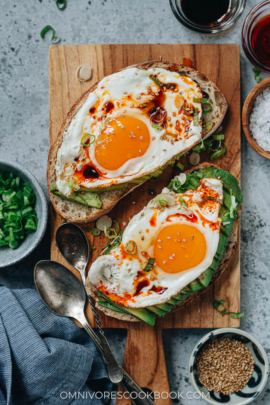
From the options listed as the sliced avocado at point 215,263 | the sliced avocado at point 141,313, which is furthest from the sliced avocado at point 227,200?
the sliced avocado at point 141,313

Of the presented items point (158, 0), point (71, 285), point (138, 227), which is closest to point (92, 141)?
point (138, 227)

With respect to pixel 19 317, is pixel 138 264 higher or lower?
higher

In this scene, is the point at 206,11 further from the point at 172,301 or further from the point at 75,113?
the point at 172,301

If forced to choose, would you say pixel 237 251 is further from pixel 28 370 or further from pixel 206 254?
pixel 28 370

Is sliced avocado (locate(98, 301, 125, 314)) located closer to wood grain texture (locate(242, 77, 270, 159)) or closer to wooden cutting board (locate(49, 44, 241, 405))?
wooden cutting board (locate(49, 44, 241, 405))

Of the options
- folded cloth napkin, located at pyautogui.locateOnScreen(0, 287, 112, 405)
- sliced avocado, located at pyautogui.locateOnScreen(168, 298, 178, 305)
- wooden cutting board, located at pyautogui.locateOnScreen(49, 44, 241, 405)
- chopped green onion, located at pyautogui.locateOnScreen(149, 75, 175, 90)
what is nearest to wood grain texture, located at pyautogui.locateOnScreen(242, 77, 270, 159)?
wooden cutting board, located at pyautogui.locateOnScreen(49, 44, 241, 405)

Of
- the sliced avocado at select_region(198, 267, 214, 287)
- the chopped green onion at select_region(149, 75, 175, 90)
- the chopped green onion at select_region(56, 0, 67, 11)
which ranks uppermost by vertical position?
the chopped green onion at select_region(56, 0, 67, 11)

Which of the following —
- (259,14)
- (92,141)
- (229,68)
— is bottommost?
(92,141)

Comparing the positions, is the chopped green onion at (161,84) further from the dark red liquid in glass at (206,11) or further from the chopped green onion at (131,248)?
the chopped green onion at (131,248)
